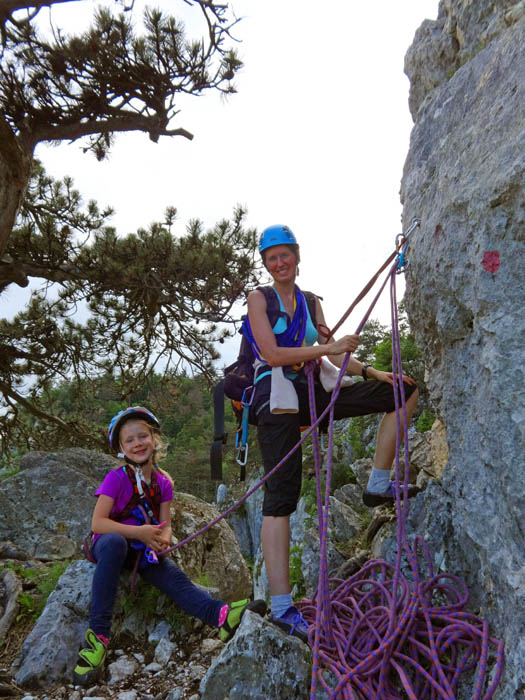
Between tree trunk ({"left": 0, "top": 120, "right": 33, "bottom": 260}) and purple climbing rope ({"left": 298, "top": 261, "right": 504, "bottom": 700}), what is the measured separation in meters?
4.56

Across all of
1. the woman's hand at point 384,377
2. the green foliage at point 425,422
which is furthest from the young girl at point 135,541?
the green foliage at point 425,422

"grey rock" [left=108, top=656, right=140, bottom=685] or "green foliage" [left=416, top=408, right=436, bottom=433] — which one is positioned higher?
"green foliage" [left=416, top=408, right=436, bottom=433]

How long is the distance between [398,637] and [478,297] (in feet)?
5.51

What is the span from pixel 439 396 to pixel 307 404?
0.77m

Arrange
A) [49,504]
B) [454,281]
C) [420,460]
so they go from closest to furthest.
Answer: [454,281] → [420,460] → [49,504]

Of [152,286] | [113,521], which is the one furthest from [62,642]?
[152,286]

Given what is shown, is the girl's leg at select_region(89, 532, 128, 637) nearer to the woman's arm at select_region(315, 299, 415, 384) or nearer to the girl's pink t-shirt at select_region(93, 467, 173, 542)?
the girl's pink t-shirt at select_region(93, 467, 173, 542)

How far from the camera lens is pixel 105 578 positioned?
3096 millimetres

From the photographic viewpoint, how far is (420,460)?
13.1 ft

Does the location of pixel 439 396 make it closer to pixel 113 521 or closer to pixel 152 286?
pixel 113 521

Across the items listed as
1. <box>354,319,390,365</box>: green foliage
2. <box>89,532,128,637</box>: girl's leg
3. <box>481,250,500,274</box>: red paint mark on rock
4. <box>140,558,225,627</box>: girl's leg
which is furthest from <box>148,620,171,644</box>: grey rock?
<box>354,319,390,365</box>: green foliage

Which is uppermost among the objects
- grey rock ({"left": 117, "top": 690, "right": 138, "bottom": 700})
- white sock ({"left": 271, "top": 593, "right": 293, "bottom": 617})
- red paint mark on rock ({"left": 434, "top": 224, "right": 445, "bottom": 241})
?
red paint mark on rock ({"left": 434, "top": 224, "right": 445, "bottom": 241})

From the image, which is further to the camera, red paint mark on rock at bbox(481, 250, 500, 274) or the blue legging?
the blue legging

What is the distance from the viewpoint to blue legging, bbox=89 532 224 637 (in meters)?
3.06
